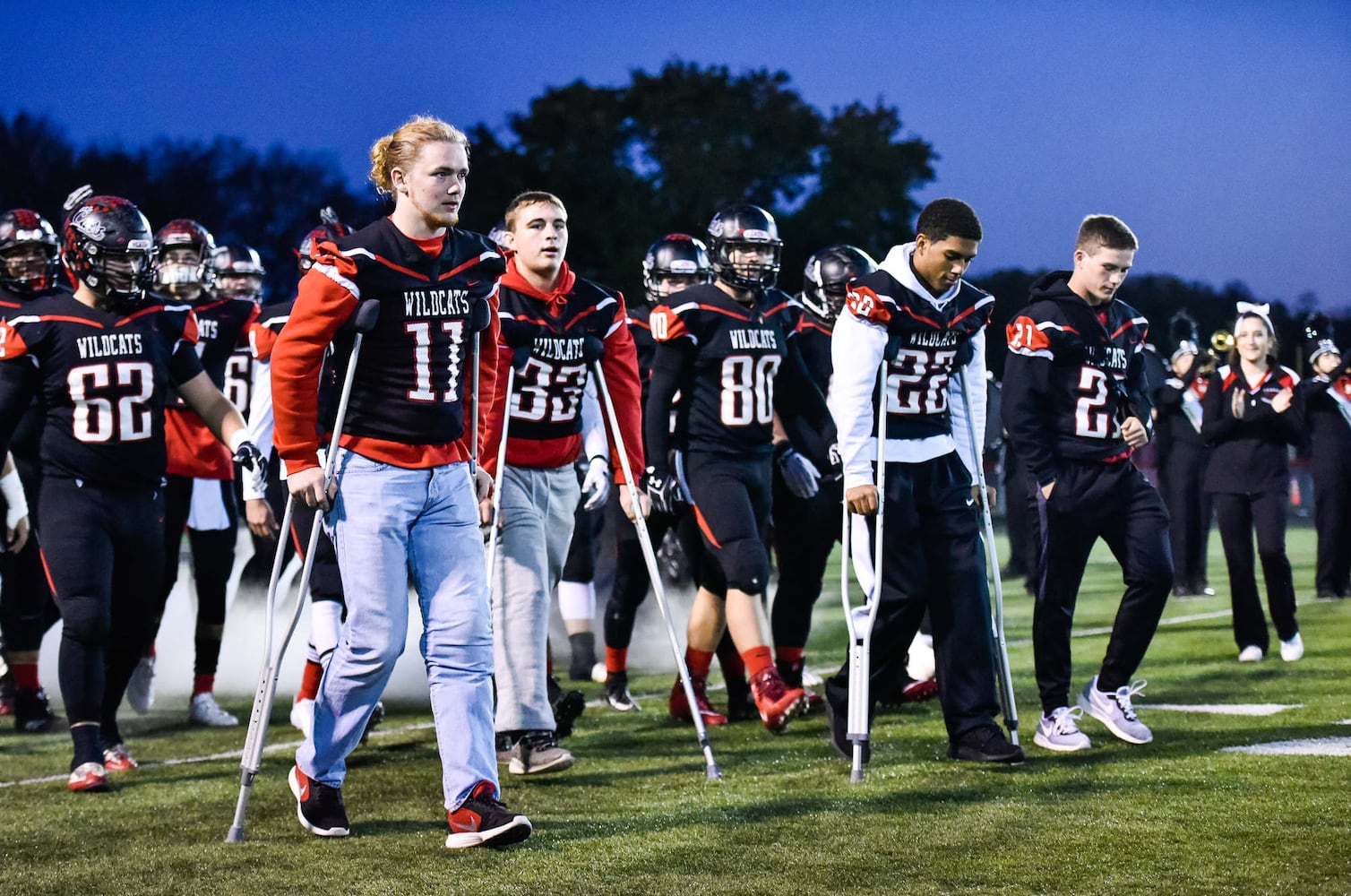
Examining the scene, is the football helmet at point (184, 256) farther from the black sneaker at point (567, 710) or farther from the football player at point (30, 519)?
the black sneaker at point (567, 710)

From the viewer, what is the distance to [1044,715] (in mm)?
6996

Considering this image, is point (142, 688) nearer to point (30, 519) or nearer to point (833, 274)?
point (30, 519)

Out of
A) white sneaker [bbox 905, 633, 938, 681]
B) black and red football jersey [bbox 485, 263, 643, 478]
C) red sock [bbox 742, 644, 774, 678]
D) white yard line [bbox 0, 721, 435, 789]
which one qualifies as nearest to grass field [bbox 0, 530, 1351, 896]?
white yard line [bbox 0, 721, 435, 789]

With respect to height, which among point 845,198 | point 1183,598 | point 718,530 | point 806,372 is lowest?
point 1183,598

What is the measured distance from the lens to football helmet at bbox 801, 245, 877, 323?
9312mm

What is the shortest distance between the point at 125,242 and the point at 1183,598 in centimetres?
1094

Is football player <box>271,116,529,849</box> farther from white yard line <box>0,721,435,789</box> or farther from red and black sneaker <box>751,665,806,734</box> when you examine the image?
white yard line <box>0,721,435,789</box>

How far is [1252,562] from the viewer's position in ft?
33.0

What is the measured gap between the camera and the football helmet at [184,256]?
9.41 meters

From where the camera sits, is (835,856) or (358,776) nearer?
(835,856)

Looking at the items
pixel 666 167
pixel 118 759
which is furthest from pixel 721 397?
pixel 666 167

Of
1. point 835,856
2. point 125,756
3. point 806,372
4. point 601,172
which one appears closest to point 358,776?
point 125,756

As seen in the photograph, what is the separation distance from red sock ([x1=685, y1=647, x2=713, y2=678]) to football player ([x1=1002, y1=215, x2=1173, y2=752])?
177cm

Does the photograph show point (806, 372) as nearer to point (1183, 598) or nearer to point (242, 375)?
point (242, 375)
